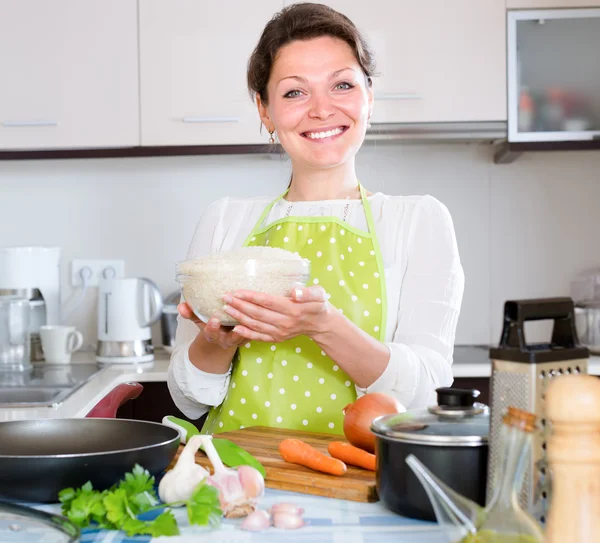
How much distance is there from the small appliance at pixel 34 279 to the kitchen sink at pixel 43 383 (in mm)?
147

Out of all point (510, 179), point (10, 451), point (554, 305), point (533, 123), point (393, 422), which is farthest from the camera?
point (510, 179)

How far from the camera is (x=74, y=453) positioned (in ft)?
3.18

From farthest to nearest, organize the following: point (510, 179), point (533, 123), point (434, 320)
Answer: point (510, 179), point (533, 123), point (434, 320)

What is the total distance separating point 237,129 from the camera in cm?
259

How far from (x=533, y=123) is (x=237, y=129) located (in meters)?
0.91

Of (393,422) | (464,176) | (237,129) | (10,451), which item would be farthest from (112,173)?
(393,422)

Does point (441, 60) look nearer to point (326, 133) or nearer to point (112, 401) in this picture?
point (326, 133)

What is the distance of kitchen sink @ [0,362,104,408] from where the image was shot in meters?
1.95

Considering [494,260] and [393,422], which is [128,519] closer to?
[393,422]

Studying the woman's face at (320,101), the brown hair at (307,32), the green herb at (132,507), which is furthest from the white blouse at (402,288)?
the green herb at (132,507)

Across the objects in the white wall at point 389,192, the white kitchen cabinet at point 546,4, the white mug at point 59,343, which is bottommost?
the white mug at point 59,343

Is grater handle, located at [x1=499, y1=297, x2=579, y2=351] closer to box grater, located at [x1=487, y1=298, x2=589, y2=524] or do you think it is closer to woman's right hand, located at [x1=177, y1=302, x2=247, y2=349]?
box grater, located at [x1=487, y1=298, x2=589, y2=524]

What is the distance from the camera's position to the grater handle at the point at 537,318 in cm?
69

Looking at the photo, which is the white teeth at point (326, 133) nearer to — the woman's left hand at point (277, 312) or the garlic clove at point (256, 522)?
the woman's left hand at point (277, 312)
